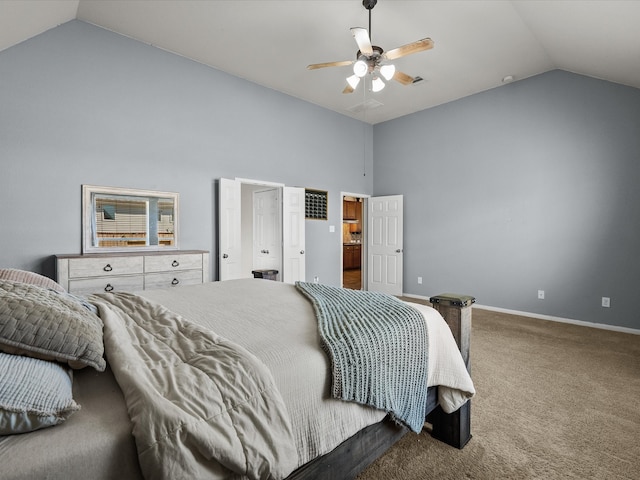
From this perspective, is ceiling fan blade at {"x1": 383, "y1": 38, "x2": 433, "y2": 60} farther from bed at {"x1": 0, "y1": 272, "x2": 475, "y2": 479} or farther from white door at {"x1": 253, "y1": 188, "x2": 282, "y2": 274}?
white door at {"x1": 253, "y1": 188, "x2": 282, "y2": 274}

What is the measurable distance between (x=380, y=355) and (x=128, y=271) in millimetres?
2963

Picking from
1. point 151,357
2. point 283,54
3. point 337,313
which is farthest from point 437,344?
point 283,54

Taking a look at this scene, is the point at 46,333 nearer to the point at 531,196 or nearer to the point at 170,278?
the point at 170,278

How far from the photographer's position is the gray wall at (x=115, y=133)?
312 centimetres

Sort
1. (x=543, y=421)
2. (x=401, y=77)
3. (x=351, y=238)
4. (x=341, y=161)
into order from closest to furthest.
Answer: (x=543, y=421), (x=401, y=77), (x=341, y=161), (x=351, y=238)

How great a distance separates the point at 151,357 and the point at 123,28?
4.05 m

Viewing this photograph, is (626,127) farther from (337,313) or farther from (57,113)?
(57,113)

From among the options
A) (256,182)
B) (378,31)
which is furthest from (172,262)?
(378,31)

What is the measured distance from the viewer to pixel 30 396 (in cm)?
69

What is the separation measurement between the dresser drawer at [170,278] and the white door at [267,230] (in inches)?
63.4

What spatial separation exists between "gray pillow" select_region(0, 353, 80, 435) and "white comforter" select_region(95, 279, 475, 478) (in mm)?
188

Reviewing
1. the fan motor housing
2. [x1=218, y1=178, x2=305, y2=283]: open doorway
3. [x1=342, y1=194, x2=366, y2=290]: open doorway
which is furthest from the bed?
[x1=342, y1=194, x2=366, y2=290]: open doorway

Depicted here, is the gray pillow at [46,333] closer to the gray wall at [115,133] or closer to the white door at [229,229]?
the gray wall at [115,133]

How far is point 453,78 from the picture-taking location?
464cm
